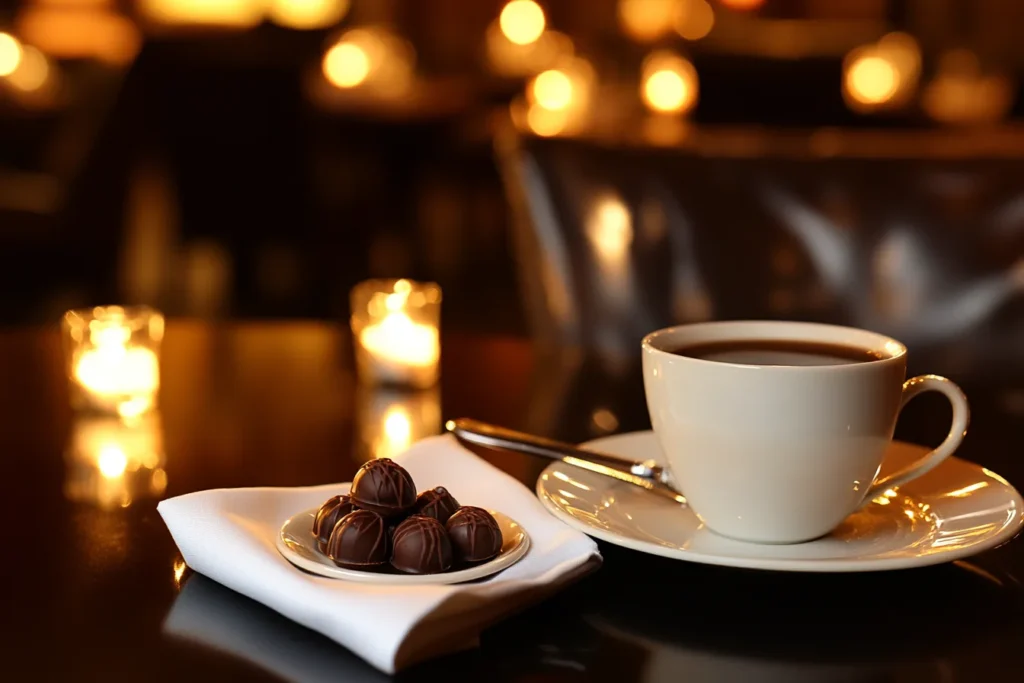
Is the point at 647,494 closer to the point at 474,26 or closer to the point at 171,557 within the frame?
the point at 171,557

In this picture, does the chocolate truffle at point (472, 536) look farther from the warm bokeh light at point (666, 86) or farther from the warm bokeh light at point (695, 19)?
the warm bokeh light at point (695, 19)

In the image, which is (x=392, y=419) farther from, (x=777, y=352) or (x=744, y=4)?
(x=744, y=4)

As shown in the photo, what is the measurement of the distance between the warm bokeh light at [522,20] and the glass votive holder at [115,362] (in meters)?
6.33

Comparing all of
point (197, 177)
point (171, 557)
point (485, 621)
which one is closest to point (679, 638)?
point (485, 621)

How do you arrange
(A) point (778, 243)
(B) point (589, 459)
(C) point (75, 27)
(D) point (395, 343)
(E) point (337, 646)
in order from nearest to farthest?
1. (E) point (337, 646)
2. (B) point (589, 459)
3. (D) point (395, 343)
4. (A) point (778, 243)
5. (C) point (75, 27)

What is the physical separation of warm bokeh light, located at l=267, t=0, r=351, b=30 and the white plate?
6.80 meters

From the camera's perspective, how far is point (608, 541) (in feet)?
1.91

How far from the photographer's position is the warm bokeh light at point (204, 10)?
282 inches

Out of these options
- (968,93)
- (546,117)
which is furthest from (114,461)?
(968,93)

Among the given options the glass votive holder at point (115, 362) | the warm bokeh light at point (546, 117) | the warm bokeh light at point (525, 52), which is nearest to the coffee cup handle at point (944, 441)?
the glass votive holder at point (115, 362)

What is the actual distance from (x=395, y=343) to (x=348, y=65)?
443 centimetres

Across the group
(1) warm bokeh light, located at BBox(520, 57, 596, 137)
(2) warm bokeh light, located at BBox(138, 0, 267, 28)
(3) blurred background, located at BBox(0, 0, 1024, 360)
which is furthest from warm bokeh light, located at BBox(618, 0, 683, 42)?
(2) warm bokeh light, located at BBox(138, 0, 267, 28)

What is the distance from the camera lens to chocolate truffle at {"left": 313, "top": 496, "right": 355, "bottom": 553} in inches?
21.7

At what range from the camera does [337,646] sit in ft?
1.60
